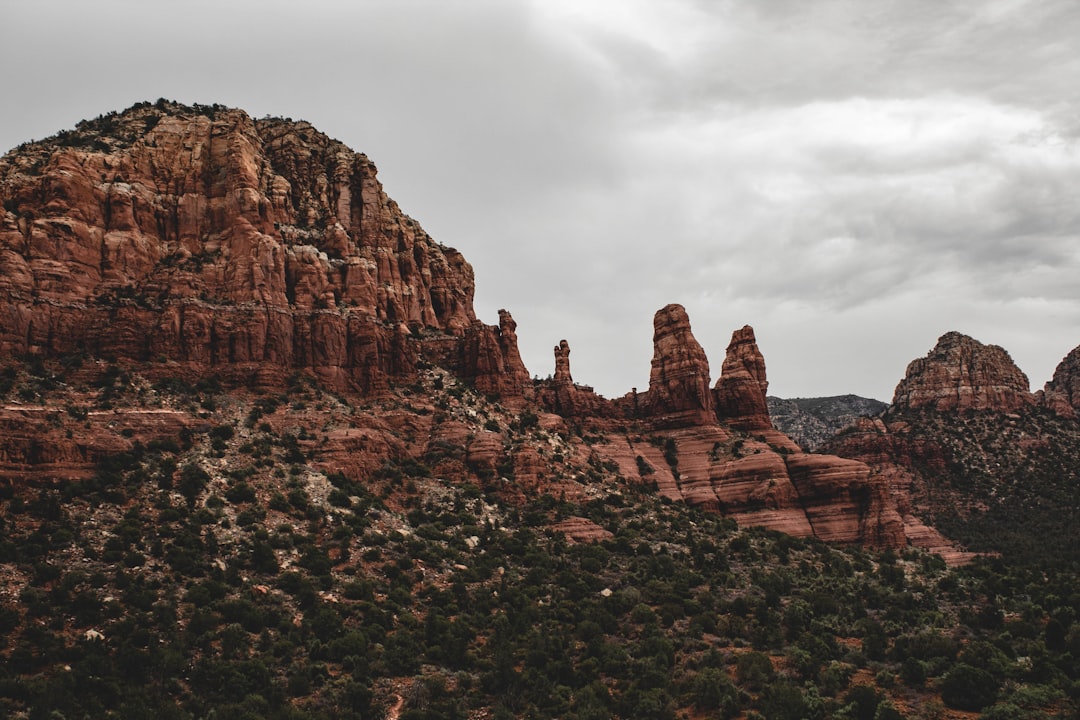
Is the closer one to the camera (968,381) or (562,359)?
(562,359)

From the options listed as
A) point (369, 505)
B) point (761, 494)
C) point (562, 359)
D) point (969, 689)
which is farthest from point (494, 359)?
point (969, 689)

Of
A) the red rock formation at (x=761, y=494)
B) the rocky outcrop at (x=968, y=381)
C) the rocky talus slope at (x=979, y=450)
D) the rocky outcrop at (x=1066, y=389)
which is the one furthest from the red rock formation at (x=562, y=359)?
the rocky outcrop at (x=1066, y=389)

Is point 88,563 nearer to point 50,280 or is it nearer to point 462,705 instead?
point 462,705

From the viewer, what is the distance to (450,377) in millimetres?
75875

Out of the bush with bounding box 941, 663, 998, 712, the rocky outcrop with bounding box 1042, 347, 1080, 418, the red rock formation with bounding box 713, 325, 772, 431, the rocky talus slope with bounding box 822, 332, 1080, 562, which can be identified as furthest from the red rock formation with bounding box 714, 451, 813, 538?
the rocky outcrop with bounding box 1042, 347, 1080, 418

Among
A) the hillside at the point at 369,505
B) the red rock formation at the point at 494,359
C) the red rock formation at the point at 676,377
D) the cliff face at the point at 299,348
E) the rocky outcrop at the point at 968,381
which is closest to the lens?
the hillside at the point at 369,505

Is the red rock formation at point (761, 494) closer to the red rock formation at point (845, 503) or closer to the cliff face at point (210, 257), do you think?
the red rock formation at point (845, 503)

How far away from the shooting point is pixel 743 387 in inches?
3455

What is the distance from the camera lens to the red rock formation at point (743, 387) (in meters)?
87.1

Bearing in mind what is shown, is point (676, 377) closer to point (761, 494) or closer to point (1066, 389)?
point (761, 494)

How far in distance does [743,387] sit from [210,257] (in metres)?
60.4

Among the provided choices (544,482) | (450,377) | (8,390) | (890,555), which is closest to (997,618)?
(890,555)

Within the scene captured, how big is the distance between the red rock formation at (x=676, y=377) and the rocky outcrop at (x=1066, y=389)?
89194 mm

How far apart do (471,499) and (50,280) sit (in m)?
37.8
